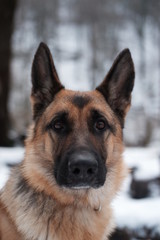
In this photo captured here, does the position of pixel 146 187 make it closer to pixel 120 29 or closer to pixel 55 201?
pixel 55 201

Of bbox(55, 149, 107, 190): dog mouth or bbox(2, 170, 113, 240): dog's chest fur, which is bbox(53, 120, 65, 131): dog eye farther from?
bbox(2, 170, 113, 240): dog's chest fur

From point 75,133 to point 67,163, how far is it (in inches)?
13.5

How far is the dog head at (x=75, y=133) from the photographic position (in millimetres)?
3154

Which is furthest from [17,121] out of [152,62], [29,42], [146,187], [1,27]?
[152,62]

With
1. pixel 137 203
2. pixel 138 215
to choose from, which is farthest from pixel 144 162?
pixel 138 215

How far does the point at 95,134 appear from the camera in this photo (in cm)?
347

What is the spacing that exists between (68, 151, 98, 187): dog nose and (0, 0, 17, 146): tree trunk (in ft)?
23.6

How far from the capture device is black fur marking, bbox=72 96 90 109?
3.55m

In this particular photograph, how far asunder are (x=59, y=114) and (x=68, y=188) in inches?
27.2

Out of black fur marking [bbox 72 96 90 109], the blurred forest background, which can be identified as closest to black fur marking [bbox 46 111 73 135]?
black fur marking [bbox 72 96 90 109]

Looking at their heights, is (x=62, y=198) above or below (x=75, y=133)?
below

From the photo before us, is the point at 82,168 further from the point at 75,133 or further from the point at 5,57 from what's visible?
the point at 5,57

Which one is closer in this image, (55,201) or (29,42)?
(55,201)

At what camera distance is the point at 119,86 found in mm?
3887
